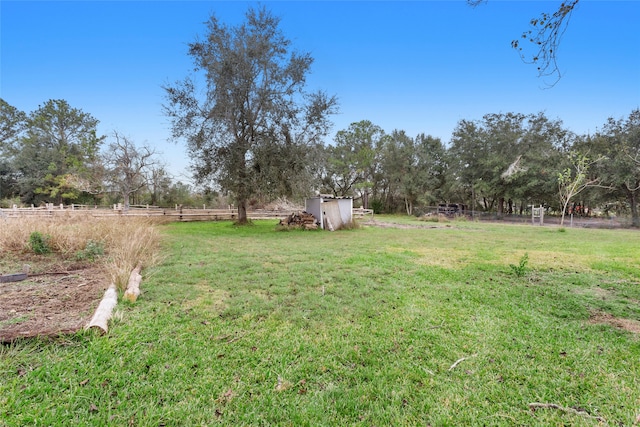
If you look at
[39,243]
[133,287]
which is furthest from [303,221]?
[133,287]

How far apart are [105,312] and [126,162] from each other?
24147 millimetres

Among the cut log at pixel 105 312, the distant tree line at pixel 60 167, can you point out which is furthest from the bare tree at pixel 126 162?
the cut log at pixel 105 312

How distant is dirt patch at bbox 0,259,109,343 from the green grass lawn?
0.29 metres

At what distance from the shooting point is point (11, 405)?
1802 millimetres

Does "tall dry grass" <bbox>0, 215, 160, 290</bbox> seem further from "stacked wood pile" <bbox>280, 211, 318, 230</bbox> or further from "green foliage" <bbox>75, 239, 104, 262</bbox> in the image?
"stacked wood pile" <bbox>280, 211, 318, 230</bbox>

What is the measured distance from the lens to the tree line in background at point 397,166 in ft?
66.7

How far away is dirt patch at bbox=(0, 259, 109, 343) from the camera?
9.08 feet

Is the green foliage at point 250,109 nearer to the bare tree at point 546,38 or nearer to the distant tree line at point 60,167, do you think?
the bare tree at point 546,38

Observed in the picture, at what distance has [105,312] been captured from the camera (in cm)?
308

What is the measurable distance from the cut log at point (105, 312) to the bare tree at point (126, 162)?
21.8 metres

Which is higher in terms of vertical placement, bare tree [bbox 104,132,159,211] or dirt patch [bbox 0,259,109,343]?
bare tree [bbox 104,132,159,211]

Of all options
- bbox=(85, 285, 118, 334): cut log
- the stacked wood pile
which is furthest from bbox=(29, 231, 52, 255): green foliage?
the stacked wood pile

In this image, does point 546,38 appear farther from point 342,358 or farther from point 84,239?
point 84,239

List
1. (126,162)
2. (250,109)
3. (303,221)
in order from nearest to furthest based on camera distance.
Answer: (250,109) < (303,221) < (126,162)
